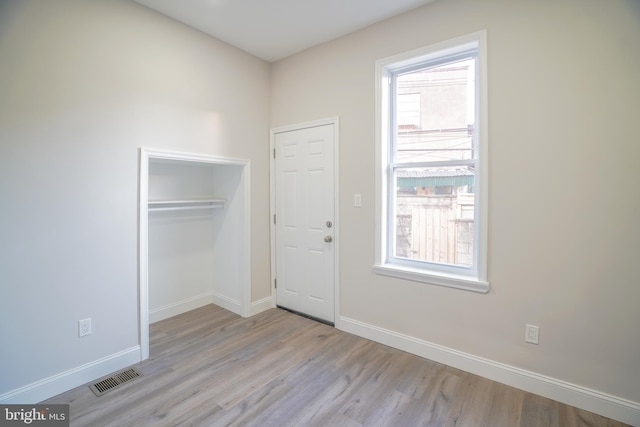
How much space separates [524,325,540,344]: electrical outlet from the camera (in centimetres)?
211

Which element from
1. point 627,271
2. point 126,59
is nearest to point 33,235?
point 126,59

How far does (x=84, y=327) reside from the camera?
2.24m

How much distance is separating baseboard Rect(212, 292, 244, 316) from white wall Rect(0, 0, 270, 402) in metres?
1.13

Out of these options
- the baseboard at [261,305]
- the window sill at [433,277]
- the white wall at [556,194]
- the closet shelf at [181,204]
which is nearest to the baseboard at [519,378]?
the white wall at [556,194]

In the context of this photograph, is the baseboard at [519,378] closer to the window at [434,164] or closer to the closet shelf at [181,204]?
the window at [434,164]

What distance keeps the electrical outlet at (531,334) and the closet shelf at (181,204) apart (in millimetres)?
3086

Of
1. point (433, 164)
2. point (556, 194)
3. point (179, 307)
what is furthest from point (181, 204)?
point (556, 194)

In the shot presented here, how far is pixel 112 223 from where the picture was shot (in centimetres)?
237

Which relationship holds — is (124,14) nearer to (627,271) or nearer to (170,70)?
(170,70)

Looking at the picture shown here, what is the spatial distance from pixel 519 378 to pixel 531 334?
1.09 ft

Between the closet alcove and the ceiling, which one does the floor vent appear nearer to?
the closet alcove

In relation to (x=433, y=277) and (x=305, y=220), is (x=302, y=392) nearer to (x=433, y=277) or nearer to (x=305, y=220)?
(x=433, y=277)

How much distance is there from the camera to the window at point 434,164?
2.36m

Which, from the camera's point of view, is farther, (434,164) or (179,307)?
(179,307)
